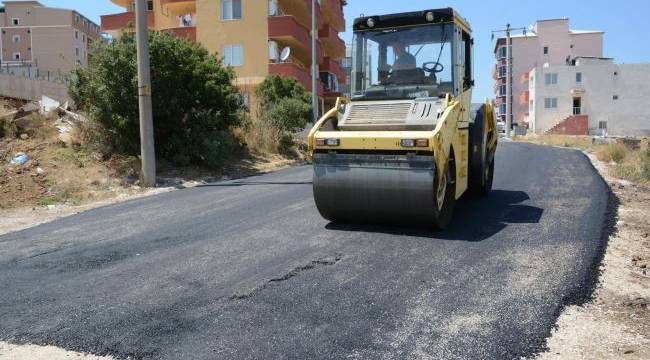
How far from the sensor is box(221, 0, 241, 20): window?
32719 mm

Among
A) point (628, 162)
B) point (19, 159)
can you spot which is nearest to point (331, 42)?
point (628, 162)

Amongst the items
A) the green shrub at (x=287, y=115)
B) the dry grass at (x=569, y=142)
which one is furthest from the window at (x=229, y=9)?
the dry grass at (x=569, y=142)

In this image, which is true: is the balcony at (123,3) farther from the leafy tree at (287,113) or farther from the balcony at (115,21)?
the leafy tree at (287,113)

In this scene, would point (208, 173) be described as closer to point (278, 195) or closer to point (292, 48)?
point (278, 195)

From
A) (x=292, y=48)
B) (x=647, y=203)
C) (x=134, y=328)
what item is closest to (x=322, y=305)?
(x=134, y=328)

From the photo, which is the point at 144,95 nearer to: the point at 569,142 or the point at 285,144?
the point at 285,144

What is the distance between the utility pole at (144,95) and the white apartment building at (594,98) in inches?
2492

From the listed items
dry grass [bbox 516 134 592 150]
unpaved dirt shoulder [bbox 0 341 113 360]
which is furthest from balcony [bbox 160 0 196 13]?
unpaved dirt shoulder [bbox 0 341 113 360]

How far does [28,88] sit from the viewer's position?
77.4ft

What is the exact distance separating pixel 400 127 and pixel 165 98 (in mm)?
9083

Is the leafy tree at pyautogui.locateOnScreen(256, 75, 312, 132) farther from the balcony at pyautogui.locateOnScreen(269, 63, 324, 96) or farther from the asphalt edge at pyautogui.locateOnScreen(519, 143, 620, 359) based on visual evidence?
the asphalt edge at pyautogui.locateOnScreen(519, 143, 620, 359)

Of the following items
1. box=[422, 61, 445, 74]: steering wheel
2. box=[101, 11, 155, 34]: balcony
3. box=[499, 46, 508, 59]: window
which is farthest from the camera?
box=[499, 46, 508, 59]: window

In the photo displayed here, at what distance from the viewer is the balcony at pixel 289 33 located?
31.7m

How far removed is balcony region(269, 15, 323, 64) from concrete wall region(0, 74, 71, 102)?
38.8 ft
